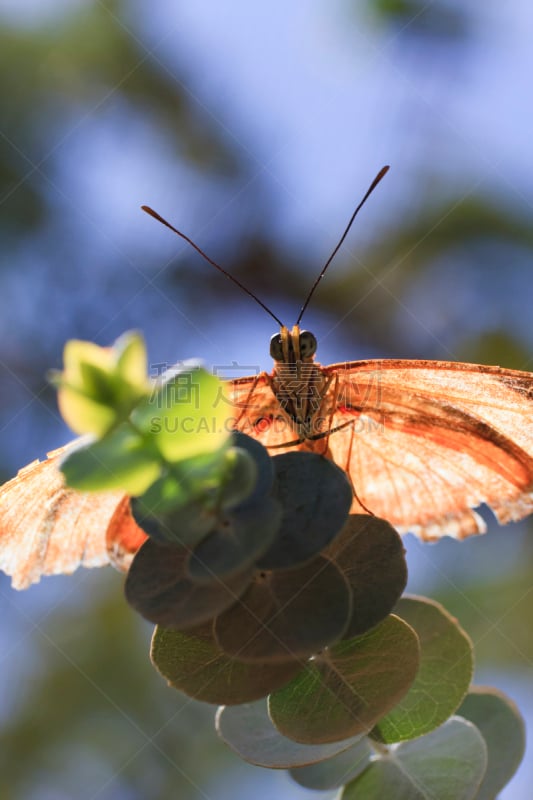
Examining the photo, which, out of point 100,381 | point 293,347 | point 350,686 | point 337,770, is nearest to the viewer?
point 100,381

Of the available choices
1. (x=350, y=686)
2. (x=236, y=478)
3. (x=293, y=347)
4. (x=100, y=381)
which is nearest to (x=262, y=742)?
(x=350, y=686)

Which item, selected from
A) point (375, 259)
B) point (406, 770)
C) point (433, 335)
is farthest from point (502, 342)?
point (406, 770)

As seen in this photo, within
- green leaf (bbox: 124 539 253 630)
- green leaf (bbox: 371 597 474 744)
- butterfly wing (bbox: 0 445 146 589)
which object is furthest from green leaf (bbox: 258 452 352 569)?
butterfly wing (bbox: 0 445 146 589)

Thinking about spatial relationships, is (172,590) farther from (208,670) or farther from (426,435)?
(426,435)

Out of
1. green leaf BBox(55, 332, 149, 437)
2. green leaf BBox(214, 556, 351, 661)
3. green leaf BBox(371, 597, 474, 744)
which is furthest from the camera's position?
green leaf BBox(371, 597, 474, 744)

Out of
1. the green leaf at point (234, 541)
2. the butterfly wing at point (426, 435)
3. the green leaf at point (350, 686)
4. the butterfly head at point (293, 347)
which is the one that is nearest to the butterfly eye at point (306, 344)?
the butterfly head at point (293, 347)

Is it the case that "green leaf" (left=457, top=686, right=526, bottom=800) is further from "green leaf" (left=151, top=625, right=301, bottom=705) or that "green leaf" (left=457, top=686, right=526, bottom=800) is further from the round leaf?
the round leaf
